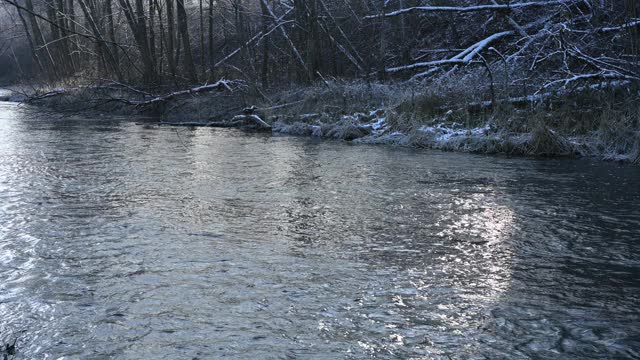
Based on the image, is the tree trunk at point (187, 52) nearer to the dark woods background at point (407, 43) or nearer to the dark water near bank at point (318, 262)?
the dark woods background at point (407, 43)

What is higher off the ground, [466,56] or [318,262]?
[466,56]

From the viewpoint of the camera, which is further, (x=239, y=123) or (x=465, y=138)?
(x=239, y=123)

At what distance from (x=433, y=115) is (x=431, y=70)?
3.56 m

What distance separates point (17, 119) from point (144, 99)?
16.1 ft

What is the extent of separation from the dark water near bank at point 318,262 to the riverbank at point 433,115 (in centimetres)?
194

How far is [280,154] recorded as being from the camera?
14.5 metres

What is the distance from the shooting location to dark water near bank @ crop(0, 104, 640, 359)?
4.58 meters

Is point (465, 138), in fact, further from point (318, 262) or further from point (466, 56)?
point (318, 262)

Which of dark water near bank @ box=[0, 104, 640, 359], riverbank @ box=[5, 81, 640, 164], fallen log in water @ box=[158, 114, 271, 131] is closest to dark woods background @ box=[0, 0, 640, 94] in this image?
riverbank @ box=[5, 81, 640, 164]

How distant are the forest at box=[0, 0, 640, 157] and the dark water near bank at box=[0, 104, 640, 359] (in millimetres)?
2453

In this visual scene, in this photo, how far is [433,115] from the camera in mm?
17312

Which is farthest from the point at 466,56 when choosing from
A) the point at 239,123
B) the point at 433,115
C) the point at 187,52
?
the point at 187,52

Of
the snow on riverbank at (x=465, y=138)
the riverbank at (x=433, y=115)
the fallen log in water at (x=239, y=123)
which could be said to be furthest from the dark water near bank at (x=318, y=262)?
the fallen log in water at (x=239, y=123)

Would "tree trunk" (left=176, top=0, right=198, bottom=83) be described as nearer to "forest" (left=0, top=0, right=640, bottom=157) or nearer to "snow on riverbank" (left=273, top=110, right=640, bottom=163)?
"forest" (left=0, top=0, right=640, bottom=157)
